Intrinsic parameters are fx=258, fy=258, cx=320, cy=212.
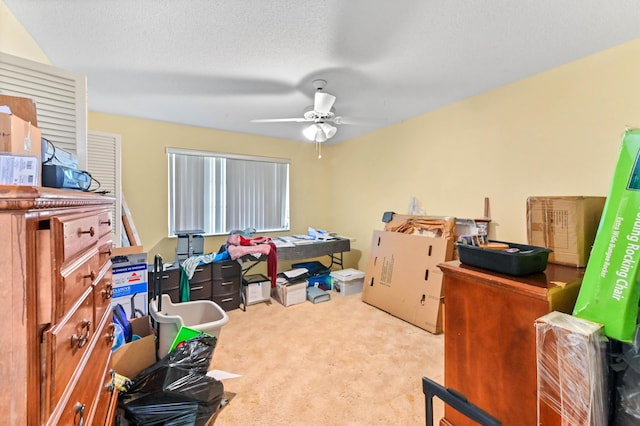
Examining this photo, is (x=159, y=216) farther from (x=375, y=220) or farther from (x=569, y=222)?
(x=569, y=222)

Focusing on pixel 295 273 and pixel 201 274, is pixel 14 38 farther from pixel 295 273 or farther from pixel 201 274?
pixel 295 273

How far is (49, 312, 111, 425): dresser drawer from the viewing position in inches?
27.5

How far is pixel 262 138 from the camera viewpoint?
167 inches

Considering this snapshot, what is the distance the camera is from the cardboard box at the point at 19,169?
0.73 m

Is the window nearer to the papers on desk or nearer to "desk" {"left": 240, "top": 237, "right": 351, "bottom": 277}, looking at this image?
"desk" {"left": 240, "top": 237, "right": 351, "bottom": 277}

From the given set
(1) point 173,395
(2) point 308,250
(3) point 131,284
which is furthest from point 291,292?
(1) point 173,395

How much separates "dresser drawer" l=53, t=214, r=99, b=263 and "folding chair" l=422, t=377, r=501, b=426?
4.02 feet

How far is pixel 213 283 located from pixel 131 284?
0.84 metres

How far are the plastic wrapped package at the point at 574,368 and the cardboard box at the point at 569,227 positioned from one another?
0.61 metres

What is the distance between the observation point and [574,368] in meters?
0.80

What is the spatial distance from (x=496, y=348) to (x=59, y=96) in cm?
256

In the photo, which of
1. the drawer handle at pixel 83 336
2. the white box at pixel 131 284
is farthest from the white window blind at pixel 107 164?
the drawer handle at pixel 83 336

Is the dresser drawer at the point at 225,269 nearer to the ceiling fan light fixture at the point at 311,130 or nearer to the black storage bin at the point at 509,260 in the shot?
the ceiling fan light fixture at the point at 311,130

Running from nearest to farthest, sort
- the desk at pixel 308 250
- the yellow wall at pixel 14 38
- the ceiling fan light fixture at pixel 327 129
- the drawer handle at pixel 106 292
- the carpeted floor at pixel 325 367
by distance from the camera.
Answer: the drawer handle at pixel 106 292, the yellow wall at pixel 14 38, the carpeted floor at pixel 325 367, the ceiling fan light fixture at pixel 327 129, the desk at pixel 308 250
